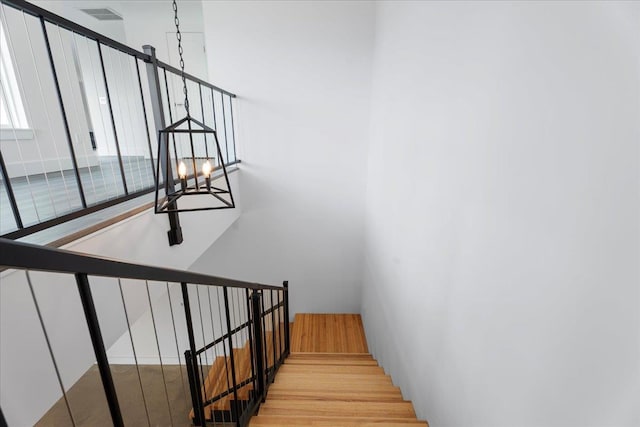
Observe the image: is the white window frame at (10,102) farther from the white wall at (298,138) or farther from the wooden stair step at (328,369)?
the wooden stair step at (328,369)

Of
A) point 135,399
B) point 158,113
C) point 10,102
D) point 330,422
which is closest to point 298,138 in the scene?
point 158,113

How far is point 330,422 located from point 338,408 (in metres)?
0.26

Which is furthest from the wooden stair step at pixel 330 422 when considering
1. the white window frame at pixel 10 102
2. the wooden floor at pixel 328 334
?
the white window frame at pixel 10 102

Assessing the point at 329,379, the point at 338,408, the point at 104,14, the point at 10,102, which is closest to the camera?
the point at 338,408

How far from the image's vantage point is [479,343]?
1.22 metres

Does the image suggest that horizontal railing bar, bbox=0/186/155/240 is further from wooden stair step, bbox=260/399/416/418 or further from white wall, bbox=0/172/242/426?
wooden stair step, bbox=260/399/416/418

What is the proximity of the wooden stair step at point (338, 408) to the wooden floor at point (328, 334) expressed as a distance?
2.24 metres

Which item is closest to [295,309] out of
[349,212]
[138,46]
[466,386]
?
[349,212]

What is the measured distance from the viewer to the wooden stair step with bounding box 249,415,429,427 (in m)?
1.76

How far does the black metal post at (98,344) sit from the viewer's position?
0.60m

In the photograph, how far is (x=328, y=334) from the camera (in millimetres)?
4574

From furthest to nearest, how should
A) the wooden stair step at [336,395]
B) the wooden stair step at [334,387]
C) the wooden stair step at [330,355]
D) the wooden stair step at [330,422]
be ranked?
the wooden stair step at [330,355] → the wooden stair step at [334,387] → the wooden stair step at [336,395] → the wooden stair step at [330,422]

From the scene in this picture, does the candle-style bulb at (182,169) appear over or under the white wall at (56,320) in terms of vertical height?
over

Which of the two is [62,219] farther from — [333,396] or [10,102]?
[10,102]
